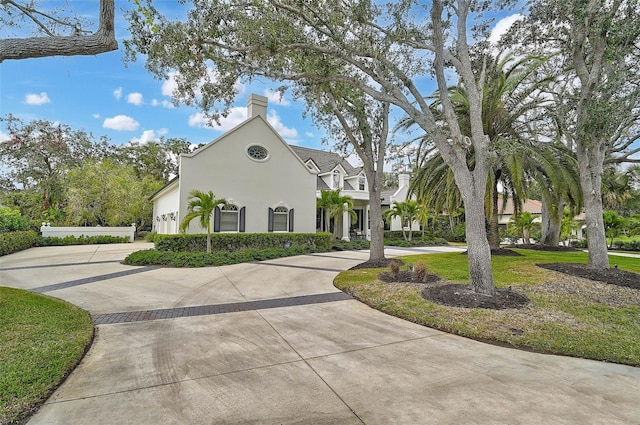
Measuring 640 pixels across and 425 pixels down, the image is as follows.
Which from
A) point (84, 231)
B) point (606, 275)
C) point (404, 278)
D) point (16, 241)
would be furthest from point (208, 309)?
point (84, 231)

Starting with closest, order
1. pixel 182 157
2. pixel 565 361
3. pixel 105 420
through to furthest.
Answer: pixel 105 420, pixel 565 361, pixel 182 157

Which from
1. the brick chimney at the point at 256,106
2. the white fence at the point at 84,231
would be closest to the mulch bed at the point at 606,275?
the brick chimney at the point at 256,106

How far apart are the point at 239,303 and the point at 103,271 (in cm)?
672

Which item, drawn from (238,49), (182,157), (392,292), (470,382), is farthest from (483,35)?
(182,157)

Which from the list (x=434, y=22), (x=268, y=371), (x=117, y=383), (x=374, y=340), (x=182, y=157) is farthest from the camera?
(x=182, y=157)

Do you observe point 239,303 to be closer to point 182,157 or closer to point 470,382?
point 470,382

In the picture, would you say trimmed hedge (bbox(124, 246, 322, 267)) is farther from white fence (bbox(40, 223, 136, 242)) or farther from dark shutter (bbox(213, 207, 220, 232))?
white fence (bbox(40, 223, 136, 242))

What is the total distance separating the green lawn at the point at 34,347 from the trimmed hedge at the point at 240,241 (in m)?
7.28

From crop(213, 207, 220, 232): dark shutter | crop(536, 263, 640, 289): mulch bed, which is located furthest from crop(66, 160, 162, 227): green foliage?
crop(536, 263, 640, 289): mulch bed

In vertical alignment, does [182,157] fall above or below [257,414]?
above

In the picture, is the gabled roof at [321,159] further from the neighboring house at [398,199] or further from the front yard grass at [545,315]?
the front yard grass at [545,315]

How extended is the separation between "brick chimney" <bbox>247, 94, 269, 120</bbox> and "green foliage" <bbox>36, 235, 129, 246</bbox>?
47.4 ft

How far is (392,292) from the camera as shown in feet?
24.2

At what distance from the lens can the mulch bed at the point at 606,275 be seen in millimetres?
7746
